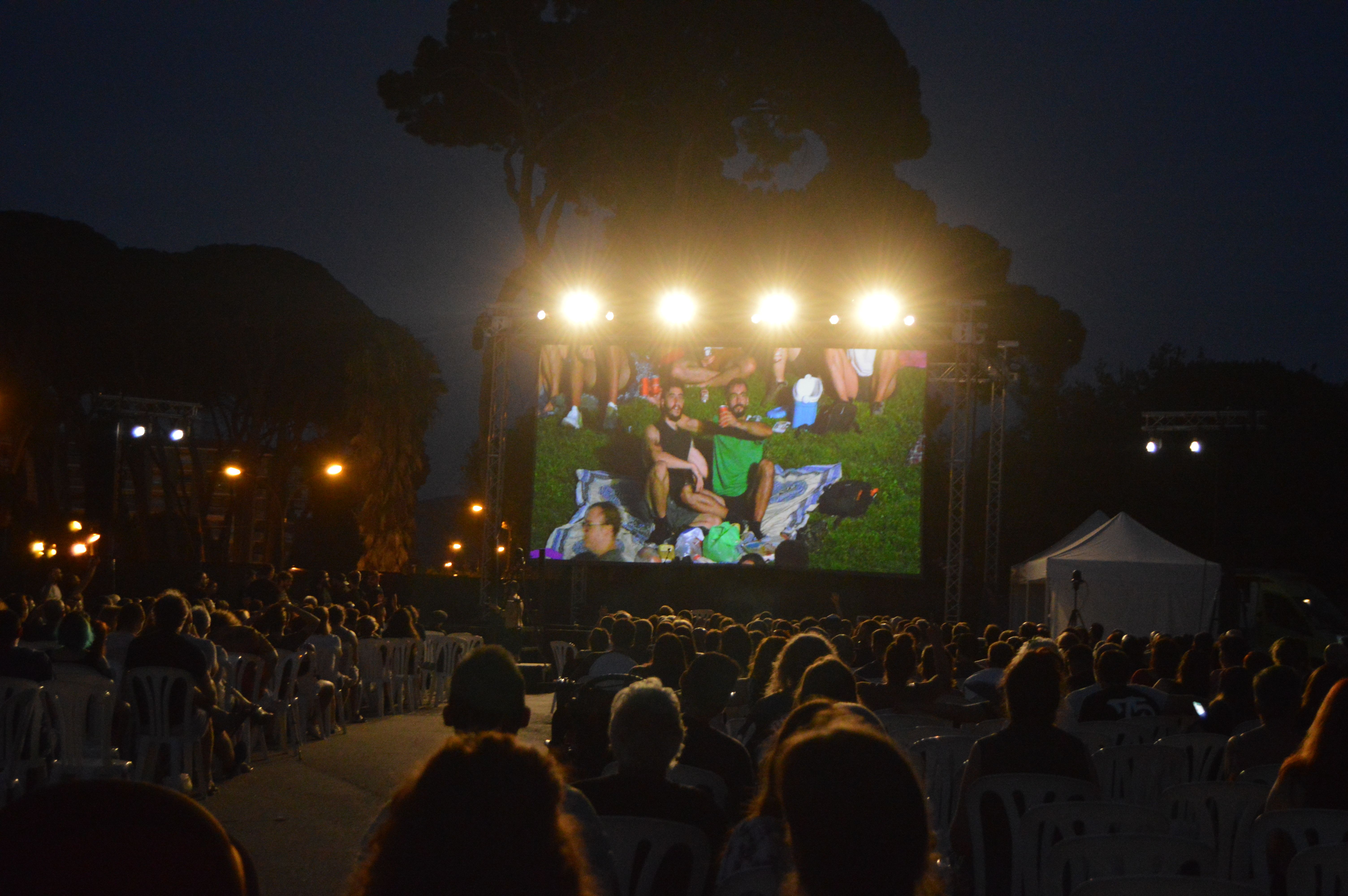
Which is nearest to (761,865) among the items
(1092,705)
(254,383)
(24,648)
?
(1092,705)

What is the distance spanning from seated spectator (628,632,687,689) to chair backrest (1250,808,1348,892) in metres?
2.62

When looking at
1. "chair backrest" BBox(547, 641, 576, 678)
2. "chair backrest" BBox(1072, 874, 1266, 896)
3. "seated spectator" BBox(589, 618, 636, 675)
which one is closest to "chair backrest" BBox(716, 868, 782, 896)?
"chair backrest" BBox(1072, 874, 1266, 896)

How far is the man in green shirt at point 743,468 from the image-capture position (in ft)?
50.6

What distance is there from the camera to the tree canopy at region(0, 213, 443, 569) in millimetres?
25344

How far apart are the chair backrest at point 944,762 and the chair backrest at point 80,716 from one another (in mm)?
3833

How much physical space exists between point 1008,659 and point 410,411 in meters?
20.9

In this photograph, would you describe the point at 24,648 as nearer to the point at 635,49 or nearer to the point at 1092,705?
the point at 1092,705

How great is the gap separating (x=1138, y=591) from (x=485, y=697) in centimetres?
1276

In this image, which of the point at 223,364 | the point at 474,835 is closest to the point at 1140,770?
the point at 474,835

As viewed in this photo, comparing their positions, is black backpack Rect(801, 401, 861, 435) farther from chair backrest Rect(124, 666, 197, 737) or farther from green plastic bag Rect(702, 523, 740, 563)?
chair backrest Rect(124, 666, 197, 737)

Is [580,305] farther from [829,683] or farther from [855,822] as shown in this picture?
[855,822]

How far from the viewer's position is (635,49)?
1956 cm

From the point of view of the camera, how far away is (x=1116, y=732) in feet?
15.8

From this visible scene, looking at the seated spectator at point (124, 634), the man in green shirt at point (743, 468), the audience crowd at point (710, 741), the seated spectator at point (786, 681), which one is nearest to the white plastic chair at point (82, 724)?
the audience crowd at point (710, 741)
